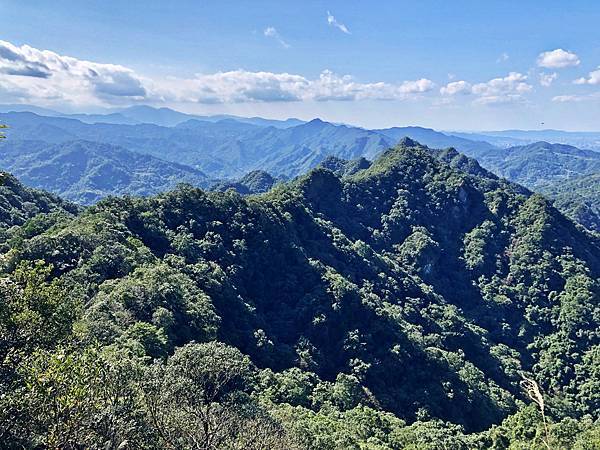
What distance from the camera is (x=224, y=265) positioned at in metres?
61.3

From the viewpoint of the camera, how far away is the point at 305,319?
60000 millimetres

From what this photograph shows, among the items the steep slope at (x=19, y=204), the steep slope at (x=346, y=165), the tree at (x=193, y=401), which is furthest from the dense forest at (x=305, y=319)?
the steep slope at (x=346, y=165)

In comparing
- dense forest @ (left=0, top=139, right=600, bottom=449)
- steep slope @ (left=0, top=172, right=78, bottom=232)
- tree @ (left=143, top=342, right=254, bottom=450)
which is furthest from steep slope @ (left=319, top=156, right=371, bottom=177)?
tree @ (left=143, top=342, right=254, bottom=450)

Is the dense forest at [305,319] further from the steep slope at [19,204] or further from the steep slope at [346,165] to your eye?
the steep slope at [346,165]

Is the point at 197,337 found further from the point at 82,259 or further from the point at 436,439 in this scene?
the point at 436,439

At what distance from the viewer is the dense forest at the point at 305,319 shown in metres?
17.4

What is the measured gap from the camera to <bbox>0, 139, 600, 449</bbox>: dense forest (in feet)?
57.1

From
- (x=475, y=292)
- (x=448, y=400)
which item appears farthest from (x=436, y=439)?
(x=475, y=292)

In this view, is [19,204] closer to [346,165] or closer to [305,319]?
[305,319]

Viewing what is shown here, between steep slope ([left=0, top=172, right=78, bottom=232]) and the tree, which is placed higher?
the tree

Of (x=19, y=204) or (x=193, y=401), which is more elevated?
(x=193, y=401)

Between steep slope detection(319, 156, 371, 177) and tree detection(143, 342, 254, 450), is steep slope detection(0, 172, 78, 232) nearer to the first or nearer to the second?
tree detection(143, 342, 254, 450)

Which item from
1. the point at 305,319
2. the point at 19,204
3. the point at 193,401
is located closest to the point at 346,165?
the point at 19,204

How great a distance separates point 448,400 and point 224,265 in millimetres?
31770
